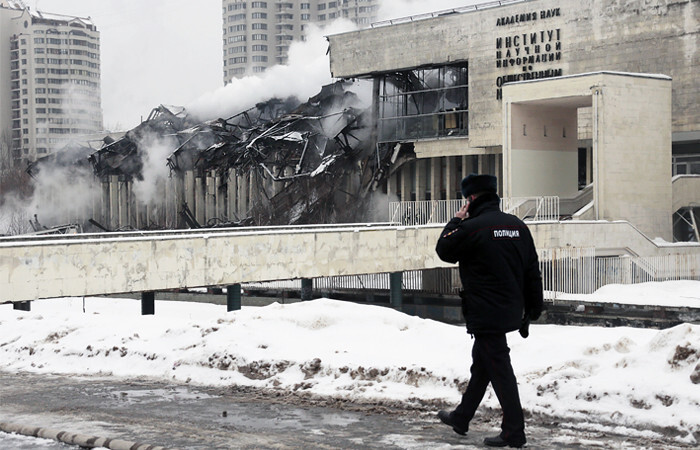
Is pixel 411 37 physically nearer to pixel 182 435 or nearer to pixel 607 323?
pixel 607 323

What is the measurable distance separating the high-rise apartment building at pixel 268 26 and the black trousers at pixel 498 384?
158 meters

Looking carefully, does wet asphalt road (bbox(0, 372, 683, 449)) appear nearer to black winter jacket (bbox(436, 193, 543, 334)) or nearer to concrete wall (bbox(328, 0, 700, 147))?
black winter jacket (bbox(436, 193, 543, 334))

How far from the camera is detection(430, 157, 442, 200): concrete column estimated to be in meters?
53.0

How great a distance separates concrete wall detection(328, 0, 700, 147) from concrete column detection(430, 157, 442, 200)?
501cm

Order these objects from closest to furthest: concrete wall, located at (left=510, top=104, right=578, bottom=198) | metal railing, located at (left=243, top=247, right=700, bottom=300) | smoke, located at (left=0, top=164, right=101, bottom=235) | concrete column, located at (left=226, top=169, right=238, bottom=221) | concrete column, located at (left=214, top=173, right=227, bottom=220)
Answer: metal railing, located at (left=243, top=247, right=700, bottom=300) → concrete wall, located at (left=510, top=104, right=578, bottom=198) → concrete column, located at (left=226, top=169, right=238, bottom=221) → concrete column, located at (left=214, top=173, right=227, bottom=220) → smoke, located at (left=0, top=164, right=101, bottom=235)

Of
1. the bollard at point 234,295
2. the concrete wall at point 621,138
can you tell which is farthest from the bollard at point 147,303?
the concrete wall at point 621,138

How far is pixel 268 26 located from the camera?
16525 centimetres

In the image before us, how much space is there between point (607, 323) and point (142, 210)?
1970 inches

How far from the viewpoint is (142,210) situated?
7250 cm

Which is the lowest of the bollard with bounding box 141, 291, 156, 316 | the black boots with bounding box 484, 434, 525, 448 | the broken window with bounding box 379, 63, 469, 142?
the bollard with bounding box 141, 291, 156, 316

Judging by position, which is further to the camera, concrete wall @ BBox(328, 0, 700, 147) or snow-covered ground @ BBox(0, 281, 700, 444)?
concrete wall @ BBox(328, 0, 700, 147)

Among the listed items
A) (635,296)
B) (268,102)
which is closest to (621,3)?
(635,296)

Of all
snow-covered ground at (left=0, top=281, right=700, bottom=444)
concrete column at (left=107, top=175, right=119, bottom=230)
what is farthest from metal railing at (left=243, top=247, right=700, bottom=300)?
concrete column at (left=107, top=175, right=119, bottom=230)

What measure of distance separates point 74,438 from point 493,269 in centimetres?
371
